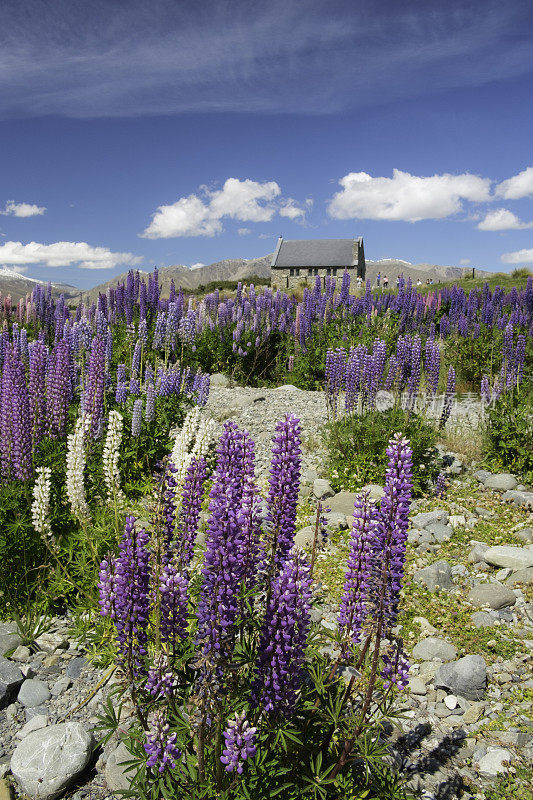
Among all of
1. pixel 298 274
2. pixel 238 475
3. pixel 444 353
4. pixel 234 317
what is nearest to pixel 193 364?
pixel 234 317

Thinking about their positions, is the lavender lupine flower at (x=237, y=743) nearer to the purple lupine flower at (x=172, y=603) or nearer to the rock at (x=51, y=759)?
the purple lupine flower at (x=172, y=603)

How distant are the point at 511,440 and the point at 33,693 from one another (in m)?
7.53

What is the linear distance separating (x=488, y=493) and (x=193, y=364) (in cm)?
858

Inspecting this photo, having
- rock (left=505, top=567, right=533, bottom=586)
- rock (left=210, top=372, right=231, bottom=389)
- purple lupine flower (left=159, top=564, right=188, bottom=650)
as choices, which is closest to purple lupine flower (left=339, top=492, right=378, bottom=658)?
purple lupine flower (left=159, top=564, right=188, bottom=650)

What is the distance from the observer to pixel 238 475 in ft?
8.30

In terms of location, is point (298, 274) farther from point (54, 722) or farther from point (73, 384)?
point (54, 722)

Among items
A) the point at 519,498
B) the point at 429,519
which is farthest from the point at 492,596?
the point at 519,498

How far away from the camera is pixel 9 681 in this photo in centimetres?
405

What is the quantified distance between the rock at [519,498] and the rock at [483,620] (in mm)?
2848

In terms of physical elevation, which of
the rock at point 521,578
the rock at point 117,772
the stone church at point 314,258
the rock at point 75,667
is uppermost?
the stone church at point 314,258

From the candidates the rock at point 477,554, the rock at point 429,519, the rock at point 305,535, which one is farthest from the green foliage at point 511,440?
the rock at point 305,535

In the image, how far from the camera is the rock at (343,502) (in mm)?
7353

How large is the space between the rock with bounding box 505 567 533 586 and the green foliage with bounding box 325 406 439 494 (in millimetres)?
2246

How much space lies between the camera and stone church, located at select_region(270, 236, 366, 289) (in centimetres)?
6506
